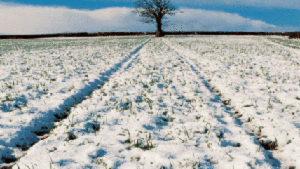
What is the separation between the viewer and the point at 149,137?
3.85 metres

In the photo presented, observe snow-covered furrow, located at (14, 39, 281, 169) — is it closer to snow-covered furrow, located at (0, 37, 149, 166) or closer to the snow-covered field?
the snow-covered field

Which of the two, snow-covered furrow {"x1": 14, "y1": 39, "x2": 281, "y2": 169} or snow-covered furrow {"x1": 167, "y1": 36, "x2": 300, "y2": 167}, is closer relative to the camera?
snow-covered furrow {"x1": 14, "y1": 39, "x2": 281, "y2": 169}

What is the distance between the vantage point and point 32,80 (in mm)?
7949

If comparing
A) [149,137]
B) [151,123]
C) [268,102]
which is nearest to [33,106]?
[151,123]

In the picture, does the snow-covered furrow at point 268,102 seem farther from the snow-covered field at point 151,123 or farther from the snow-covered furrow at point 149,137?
the snow-covered furrow at point 149,137

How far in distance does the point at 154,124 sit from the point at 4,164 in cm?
282

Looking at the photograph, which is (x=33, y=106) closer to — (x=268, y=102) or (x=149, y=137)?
(x=149, y=137)

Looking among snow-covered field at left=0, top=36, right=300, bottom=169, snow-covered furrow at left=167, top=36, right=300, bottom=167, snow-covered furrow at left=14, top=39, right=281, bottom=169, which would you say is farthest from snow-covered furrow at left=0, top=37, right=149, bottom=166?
snow-covered furrow at left=167, top=36, right=300, bottom=167

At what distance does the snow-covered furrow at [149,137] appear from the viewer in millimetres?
3176

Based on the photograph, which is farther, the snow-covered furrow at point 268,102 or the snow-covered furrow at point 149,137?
the snow-covered furrow at point 268,102

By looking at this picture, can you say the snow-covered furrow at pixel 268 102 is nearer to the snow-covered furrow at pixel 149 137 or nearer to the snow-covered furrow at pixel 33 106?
the snow-covered furrow at pixel 149 137

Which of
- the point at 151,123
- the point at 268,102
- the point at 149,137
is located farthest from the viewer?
the point at 268,102

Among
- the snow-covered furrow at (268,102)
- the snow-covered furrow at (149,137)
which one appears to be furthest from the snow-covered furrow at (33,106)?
the snow-covered furrow at (268,102)

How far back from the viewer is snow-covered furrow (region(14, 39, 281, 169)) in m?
3.18
